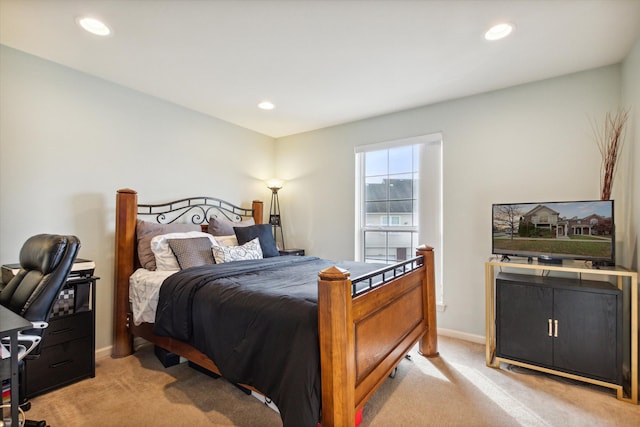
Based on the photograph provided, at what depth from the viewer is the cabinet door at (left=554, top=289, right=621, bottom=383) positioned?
2133 mm

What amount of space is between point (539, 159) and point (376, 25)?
6.39ft

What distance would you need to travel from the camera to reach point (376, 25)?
2.02 metres

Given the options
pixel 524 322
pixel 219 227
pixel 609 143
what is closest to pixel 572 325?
pixel 524 322

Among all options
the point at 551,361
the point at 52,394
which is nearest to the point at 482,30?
the point at 551,361

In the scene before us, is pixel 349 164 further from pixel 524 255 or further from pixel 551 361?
pixel 551 361

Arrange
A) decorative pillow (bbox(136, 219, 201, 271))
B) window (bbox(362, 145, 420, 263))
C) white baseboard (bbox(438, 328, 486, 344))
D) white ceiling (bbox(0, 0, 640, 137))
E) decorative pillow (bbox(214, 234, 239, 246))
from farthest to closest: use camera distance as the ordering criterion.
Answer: window (bbox(362, 145, 420, 263)) < decorative pillow (bbox(214, 234, 239, 246)) < white baseboard (bbox(438, 328, 486, 344)) < decorative pillow (bbox(136, 219, 201, 271)) < white ceiling (bbox(0, 0, 640, 137))

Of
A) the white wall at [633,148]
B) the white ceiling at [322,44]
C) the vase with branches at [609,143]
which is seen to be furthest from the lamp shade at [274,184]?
the white wall at [633,148]

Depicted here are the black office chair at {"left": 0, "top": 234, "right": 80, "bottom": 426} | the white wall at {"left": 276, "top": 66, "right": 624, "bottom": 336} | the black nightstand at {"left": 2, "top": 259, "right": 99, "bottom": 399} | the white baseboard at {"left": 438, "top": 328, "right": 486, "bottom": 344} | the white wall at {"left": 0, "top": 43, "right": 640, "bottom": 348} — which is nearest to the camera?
the black office chair at {"left": 0, "top": 234, "right": 80, "bottom": 426}

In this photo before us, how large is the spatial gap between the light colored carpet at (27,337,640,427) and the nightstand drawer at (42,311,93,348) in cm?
34

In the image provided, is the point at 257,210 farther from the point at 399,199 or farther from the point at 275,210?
the point at 399,199

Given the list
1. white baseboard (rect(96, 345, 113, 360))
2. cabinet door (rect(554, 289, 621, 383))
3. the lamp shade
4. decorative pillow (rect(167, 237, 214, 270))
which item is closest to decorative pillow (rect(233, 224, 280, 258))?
decorative pillow (rect(167, 237, 214, 270))

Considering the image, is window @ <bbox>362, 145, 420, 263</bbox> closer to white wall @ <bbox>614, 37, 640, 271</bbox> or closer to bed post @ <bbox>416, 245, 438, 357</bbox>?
bed post @ <bbox>416, 245, 438, 357</bbox>

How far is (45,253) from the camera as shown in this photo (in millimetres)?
1734

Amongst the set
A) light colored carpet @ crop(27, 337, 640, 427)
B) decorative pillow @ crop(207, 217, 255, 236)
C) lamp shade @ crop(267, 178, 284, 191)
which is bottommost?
light colored carpet @ crop(27, 337, 640, 427)
